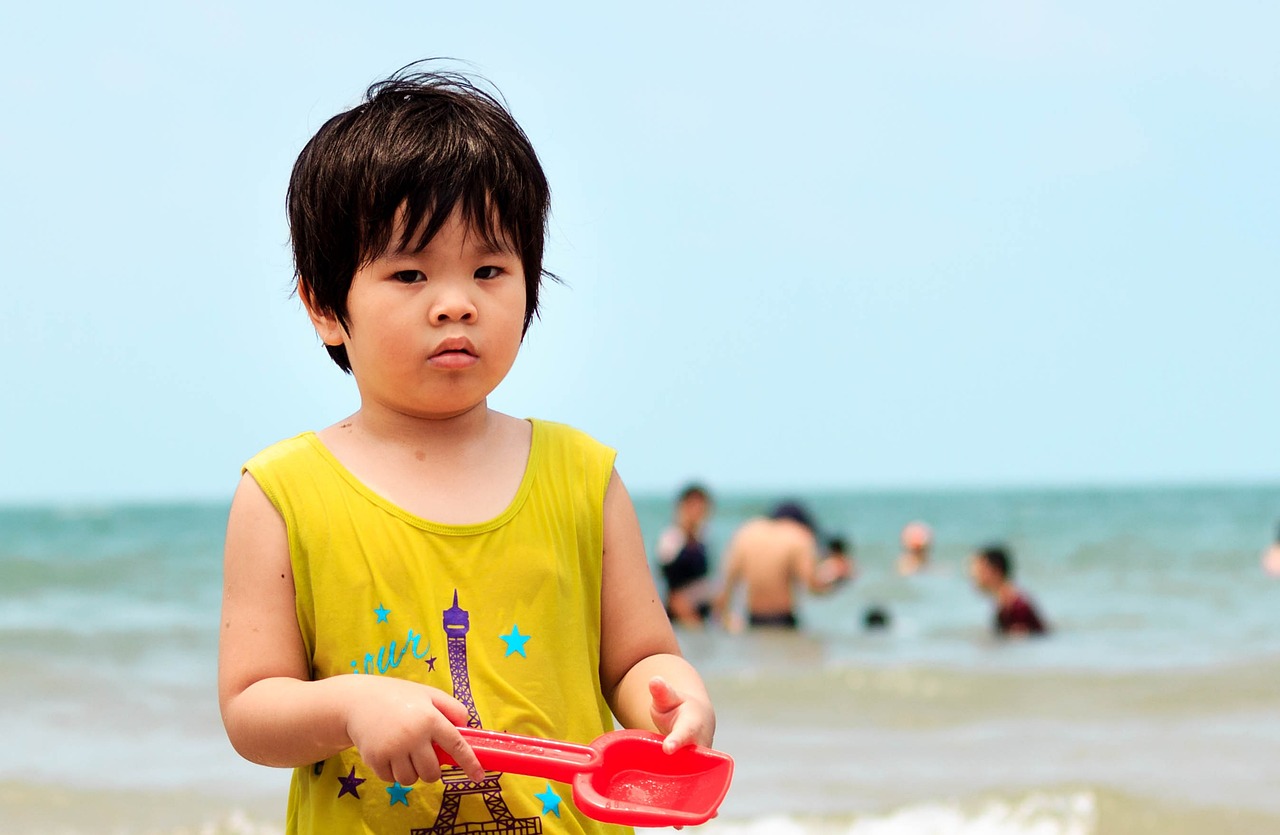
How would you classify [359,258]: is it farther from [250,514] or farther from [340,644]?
[340,644]

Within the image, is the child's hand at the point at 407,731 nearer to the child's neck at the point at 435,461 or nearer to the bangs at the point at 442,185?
the child's neck at the point at 435,461

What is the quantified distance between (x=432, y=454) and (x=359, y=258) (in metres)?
0.25

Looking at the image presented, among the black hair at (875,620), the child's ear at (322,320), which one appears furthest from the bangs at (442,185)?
the black hair at (875,620)

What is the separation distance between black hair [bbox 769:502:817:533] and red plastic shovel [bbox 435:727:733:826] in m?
8.32

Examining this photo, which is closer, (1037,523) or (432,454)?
(432,454)

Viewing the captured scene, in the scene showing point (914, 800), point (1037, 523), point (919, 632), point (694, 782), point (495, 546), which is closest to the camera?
point (694, 782)

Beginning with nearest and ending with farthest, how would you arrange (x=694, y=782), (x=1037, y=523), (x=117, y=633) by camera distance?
(x=694, y=782)
(x=117, y=633)
(x=1037, y=523)

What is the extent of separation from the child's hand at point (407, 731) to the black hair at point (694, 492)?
26.7ft

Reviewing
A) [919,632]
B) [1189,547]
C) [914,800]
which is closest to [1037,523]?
[1189,547]

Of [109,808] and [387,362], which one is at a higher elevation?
[387,362]

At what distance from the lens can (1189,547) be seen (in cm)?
2094

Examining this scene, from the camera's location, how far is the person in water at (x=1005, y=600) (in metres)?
9.63

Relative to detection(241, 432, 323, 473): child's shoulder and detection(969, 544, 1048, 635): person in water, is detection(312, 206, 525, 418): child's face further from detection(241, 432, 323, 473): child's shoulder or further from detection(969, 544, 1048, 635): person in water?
detection(969, 544, 1048, 635): person in water

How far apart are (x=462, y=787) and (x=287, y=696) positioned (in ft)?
0.72
